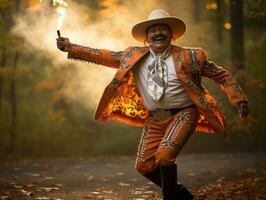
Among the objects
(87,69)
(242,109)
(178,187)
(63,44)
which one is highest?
(87,69)

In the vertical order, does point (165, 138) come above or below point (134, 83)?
below

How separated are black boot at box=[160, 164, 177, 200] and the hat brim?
1.74m

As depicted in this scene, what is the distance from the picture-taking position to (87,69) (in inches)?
828

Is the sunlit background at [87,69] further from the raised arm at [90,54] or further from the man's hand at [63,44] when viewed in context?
the man's hand at [63,44]

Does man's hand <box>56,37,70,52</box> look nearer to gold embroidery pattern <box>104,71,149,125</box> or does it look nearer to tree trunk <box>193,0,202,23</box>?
gold embroidery pattern <box>104,71,149,125</box>

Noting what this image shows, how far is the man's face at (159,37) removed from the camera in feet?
20.6

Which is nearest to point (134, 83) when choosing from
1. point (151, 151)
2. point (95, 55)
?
point (95, 55)

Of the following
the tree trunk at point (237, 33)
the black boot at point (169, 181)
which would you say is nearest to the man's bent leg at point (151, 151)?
the black boot at point (169, 181)

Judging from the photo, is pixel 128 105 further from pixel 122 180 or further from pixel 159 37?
pixel 122 180

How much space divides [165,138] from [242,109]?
0.95 m

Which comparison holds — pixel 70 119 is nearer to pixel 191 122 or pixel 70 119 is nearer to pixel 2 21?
pixel 2 21

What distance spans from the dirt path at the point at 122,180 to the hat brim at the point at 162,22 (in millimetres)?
2417

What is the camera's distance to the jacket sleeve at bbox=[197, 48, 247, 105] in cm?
621

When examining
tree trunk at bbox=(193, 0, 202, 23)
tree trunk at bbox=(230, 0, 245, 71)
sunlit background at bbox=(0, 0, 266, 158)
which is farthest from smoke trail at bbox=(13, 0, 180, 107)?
tree trunk at bbox=(230, 0, 245, 71)
